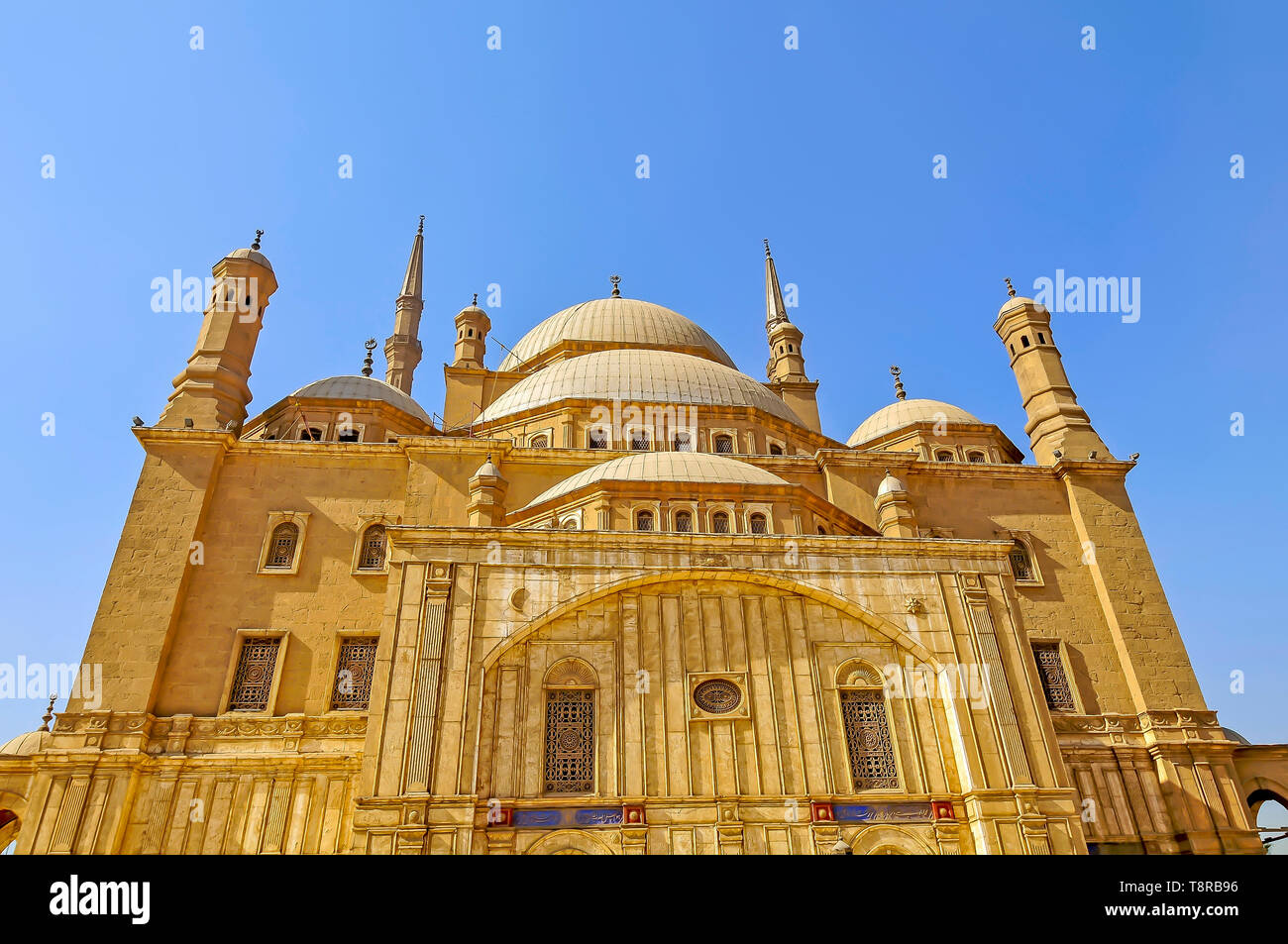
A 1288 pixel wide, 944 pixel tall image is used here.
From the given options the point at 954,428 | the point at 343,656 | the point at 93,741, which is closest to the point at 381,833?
the point at 343,656

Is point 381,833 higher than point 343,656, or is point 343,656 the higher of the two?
point 343,656

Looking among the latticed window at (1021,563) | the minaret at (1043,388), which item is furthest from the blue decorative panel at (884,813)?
the minaret at (1043,388)

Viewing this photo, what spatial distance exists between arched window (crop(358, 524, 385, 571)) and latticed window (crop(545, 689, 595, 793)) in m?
6.64

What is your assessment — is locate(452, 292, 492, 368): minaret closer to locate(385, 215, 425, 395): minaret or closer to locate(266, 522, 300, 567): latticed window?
locate(385, 215, 425, 395): minaret

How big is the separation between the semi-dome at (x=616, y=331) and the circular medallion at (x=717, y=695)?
17.9m

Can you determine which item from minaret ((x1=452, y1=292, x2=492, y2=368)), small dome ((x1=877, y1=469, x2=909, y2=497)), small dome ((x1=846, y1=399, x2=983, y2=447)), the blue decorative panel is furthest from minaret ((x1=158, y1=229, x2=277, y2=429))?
small dome ((x1=846, y1=399, x2=983, y2=447))

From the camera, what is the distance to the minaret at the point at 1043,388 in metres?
21.4

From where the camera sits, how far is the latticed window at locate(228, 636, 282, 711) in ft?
52.0

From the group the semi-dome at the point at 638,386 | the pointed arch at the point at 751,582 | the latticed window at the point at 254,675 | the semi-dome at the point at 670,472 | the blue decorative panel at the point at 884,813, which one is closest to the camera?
the blue decorative panel at the point at 884,813

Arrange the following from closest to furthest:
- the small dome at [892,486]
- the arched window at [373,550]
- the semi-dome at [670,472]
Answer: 1. the semi-dome at [670,472]
2. the small dome at [892,486]
3. the arched window at [373,550]

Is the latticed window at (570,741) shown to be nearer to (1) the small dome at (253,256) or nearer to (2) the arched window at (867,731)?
(2) the arched window at (867,731)
